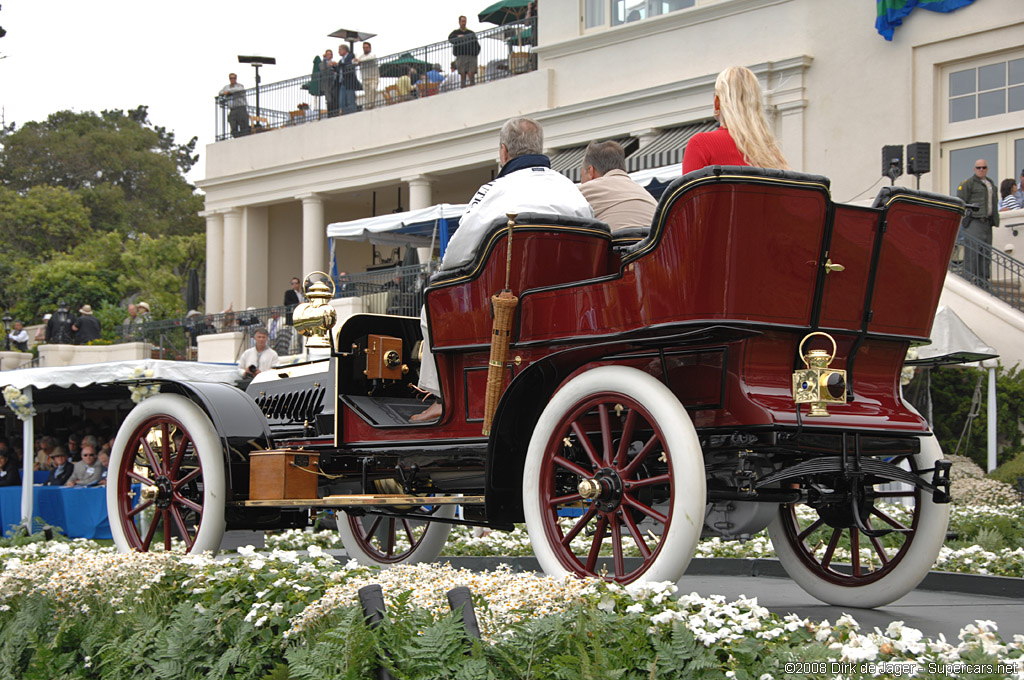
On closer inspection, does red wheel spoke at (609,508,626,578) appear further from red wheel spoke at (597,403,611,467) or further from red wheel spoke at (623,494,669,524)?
red wheel spoke at (597,403,611,467)

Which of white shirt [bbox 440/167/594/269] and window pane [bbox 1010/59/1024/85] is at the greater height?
window pane [bbox 1010/59/1024/85]

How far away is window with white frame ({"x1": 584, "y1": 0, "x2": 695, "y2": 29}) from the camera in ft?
75.5

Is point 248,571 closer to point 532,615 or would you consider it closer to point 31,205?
point 532,615

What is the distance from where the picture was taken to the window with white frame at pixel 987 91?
18.9 meters

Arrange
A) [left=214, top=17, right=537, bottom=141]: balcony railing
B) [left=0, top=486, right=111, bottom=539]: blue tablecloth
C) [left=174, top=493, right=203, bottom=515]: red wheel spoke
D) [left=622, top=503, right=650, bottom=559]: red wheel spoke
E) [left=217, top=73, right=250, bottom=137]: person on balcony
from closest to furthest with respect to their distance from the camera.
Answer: [left=622, top=503, right=650, bottom=559]: red wheel spoke, [left=174, top=493, right=203, bottom=515]: red wheel spoke, [left=0, top=486, right=111, bottom=539]: blue tablecloth, [left=214, top=17, right=537, bottom=141]: balcony railing, [left=217, top=73, right=250, bottom=137]: person on balcony

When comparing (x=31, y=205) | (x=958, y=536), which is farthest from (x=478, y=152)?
(x=31, y=205)

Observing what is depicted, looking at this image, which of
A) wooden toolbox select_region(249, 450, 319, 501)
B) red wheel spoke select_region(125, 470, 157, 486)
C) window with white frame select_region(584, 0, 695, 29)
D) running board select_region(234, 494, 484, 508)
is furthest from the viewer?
window with white frame select_region(584, 0, 695, 29)

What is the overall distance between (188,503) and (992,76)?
16885 mm

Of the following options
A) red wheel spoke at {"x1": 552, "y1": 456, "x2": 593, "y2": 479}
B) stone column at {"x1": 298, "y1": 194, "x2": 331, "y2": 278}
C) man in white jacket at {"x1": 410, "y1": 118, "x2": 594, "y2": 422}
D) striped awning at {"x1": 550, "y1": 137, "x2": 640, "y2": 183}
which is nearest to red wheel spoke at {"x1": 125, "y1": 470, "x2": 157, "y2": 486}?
man in white jacket at {"x1": 410, "y1": 118, "x2": 594, "y2": 422}

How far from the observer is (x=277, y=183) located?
30.8 meters

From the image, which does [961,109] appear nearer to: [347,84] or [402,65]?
[402,65]

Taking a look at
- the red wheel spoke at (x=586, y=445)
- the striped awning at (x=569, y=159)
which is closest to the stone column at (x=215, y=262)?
the striped awning at (x=569, y=159)

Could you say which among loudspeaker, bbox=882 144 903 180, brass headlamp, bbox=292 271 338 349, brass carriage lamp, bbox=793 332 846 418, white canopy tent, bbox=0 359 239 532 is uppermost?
loudspeaker, bbox=882 144 903 180

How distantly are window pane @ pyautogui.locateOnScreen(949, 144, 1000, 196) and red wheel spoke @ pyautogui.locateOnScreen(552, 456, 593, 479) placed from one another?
16.2 metres
